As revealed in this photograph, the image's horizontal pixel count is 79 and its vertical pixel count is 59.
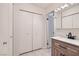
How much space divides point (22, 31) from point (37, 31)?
0.72 metres

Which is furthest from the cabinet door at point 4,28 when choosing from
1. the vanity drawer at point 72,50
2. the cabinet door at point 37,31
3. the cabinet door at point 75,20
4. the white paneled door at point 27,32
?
the cabinet door at point 37,31

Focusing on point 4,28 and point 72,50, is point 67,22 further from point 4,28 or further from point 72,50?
point 4,28

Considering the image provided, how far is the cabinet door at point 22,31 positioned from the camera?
98.6 inches

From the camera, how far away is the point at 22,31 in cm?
267

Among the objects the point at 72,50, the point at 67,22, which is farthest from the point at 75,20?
the point at 72,50

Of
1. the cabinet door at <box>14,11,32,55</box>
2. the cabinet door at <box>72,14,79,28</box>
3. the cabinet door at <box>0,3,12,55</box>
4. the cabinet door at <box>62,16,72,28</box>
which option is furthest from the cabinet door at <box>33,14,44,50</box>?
the cabinet door at <box>0,3,12,55</box>

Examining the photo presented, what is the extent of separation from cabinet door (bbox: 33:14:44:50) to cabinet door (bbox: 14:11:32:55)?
0.21 metres

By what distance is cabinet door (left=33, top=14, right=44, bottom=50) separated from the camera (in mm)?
3122

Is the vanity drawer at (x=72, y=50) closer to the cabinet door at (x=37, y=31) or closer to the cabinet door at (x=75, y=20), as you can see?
the cabinet door at (x=75, y=20)

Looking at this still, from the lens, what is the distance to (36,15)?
3209 millimetres

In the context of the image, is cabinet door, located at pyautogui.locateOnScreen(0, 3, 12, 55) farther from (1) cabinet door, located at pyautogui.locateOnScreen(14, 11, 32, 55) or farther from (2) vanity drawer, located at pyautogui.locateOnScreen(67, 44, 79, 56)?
(2) vanity drawer, located at pyautogui.locateOnScreen(67, 44, 79, 56)

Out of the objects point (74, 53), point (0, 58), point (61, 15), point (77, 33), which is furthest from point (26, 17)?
point (0, 58)

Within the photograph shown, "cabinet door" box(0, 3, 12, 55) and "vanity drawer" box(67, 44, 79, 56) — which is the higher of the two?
"cabinet door" box(0, 3, 12, 55)

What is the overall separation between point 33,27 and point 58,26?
3.00 ft
